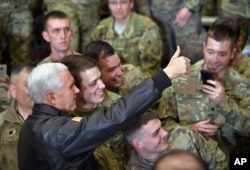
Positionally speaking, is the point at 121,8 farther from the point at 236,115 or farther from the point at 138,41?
the point at 236,115

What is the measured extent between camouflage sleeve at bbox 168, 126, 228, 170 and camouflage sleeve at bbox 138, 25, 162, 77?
1903 millimetres

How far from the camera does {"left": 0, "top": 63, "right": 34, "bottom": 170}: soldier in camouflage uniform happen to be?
342cm

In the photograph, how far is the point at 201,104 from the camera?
11.9 ft

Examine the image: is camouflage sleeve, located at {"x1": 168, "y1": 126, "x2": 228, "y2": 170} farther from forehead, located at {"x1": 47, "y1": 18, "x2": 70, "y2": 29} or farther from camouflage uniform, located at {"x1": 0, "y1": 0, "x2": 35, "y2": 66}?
camouflage uniform, located at {"x1": 0, "y1": 0, "x2": 35, "y2": 66}

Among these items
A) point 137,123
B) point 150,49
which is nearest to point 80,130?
point 137,123

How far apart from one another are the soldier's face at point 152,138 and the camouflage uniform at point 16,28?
2936 mm

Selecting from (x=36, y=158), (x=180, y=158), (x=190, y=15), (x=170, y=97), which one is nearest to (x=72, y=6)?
(x=190, y=15)

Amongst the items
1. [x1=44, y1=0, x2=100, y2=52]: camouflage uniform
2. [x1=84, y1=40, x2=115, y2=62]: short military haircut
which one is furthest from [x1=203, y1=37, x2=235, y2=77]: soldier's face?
[x1=44, y1=0, x2=100, y2=52]: camouflage uniform

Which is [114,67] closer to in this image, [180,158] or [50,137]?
[50,137]

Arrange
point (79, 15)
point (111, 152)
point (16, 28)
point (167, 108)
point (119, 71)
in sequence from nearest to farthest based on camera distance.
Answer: point (111, 152) → point (167, 108) → point (119, 71) → point (79, 15) → point (16, 28)

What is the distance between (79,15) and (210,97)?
2.29 metres

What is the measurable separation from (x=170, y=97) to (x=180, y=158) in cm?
172

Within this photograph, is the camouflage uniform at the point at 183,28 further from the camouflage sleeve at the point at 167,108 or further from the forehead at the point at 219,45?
the camouflage sleeve at the point at 167,108

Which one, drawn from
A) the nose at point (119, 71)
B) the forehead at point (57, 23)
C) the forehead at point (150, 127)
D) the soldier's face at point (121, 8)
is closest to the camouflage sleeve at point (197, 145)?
the forehead at point (150, 127)
